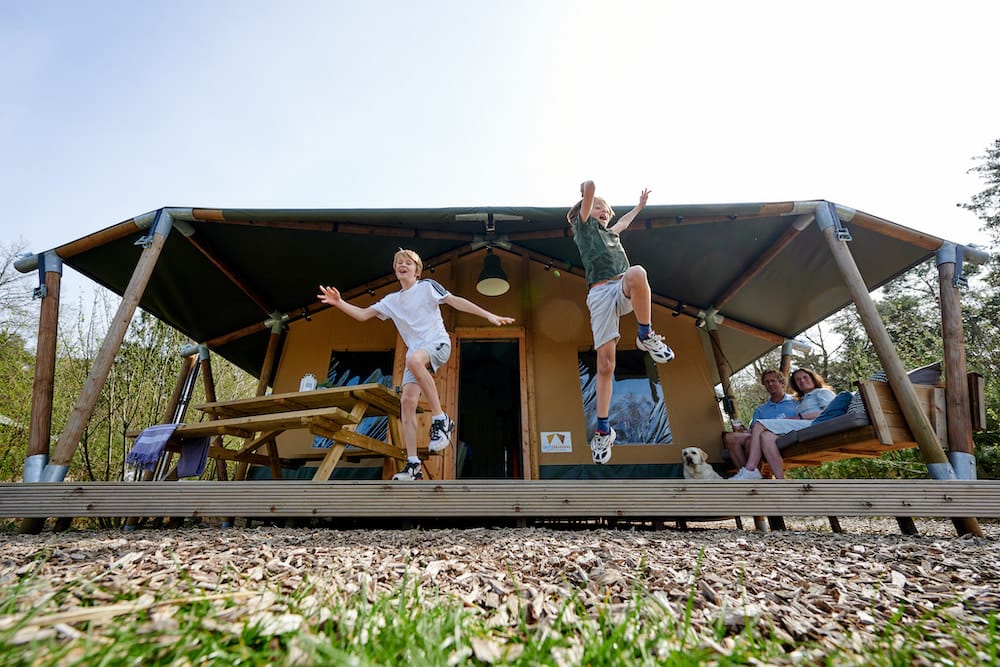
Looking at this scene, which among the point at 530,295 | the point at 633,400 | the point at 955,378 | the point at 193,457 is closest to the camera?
the point at 955,378

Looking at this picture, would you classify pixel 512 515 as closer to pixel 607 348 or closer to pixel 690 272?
pixel 607 348

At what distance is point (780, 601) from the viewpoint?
1.28 meters

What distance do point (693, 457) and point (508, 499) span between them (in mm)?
3178

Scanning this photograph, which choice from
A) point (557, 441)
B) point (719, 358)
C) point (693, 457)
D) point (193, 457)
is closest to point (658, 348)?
point (693, 457)

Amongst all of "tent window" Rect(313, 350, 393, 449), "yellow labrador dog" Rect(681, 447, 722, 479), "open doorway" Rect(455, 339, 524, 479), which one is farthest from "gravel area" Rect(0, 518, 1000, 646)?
"open doorway" Rect(455, 339, 524, 479)

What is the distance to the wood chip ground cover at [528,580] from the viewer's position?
Result: 1.05 metres

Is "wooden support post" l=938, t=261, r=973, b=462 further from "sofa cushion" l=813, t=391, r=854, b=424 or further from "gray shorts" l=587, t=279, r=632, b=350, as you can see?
"gray shorts" l=587, t=279, r=632, b=350

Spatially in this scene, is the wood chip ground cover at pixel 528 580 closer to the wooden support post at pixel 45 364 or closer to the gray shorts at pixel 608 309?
the gray shorts at pixel 608 309

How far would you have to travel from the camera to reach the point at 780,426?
14.4 feet

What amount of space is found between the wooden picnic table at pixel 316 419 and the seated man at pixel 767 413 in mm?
3451

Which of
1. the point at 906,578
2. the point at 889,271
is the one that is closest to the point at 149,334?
the point at 906,578

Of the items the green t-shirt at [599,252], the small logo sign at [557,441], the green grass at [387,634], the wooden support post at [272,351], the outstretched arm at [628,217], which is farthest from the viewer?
the wooden support post at [272,351]

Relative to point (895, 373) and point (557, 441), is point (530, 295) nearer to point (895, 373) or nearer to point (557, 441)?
point (557, 441)

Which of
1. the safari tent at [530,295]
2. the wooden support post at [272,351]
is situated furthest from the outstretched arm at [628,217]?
the wooden support post at [272,351]
